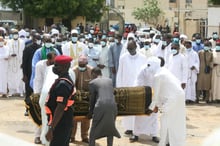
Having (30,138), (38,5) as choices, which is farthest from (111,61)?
(38,5)

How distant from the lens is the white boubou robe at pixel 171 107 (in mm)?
7844

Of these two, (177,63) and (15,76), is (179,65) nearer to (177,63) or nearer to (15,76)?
(177,63)

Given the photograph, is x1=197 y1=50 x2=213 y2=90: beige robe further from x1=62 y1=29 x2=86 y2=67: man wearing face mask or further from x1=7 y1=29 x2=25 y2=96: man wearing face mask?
x1=7 y1=29 x2=25 y2=96: man wearing face mask

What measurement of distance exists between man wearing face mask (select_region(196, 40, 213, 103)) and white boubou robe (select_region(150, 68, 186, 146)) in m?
6.59

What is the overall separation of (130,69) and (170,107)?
80.4 inches

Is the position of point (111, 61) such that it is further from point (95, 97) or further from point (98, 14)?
point (98, 14)

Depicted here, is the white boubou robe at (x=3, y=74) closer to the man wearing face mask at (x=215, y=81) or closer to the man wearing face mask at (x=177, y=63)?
the man wearing face mask at (x=177, y=63)

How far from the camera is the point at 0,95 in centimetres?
1513

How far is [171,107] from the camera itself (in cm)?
784

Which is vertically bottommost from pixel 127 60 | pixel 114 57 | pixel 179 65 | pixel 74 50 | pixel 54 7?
pixel 179 65

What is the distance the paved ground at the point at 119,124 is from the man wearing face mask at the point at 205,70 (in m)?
0.49

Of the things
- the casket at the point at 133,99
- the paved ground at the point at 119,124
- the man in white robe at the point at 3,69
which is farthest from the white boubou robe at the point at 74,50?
the casket at the point at 133,99

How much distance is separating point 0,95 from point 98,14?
24367 millimetres

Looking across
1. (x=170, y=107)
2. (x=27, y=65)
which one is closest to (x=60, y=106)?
(x=170, y=107)
